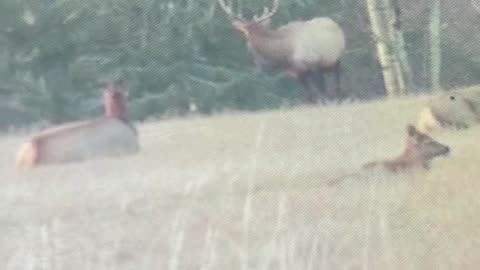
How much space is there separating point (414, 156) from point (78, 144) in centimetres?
99

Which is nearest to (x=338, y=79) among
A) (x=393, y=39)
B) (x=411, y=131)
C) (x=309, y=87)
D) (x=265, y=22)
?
(x=309, y=87)

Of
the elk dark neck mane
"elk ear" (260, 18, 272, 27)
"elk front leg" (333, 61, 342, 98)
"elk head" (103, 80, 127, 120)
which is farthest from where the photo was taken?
the elk dark neck mane

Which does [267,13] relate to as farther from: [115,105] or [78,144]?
[78,144]

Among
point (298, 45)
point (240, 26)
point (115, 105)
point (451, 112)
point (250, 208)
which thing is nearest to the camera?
point (250, 208)

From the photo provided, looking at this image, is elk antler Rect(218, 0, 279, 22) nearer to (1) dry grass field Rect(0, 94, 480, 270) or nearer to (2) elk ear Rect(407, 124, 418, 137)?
(1) dry grass field Rect(0, 94, 480, 270)

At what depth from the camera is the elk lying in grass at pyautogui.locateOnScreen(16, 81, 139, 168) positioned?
416cm

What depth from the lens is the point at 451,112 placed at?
4.53 metres

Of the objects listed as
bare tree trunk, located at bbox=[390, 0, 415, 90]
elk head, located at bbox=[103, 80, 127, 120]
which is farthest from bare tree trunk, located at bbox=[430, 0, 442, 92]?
elk head, located at bbox=[103, 80, 127, 120]

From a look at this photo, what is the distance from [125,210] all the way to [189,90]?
3.85 meters

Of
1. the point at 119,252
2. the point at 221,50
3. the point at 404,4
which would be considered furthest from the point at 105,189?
the point at 221,50

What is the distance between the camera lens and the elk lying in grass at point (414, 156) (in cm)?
391

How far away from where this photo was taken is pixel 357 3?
6.52m

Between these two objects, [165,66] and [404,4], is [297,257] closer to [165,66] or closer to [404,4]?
[404,4]

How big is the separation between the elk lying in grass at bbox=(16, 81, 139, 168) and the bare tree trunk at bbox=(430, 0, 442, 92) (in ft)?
7.38
